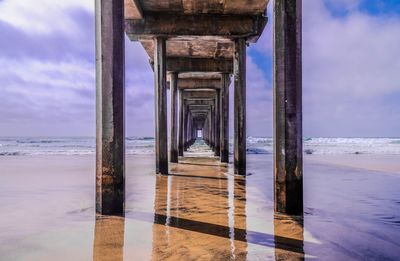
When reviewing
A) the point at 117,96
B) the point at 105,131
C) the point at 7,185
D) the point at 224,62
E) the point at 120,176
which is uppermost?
the point at 224,62

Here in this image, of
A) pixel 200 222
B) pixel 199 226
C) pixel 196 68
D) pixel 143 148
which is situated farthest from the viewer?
pixel 143 148

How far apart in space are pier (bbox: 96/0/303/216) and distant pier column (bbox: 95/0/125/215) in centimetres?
1

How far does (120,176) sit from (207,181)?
356 centimetres

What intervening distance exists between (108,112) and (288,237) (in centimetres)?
253

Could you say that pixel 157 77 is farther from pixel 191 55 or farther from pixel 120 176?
pixel 120 176

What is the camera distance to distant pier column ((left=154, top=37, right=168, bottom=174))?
379 inches

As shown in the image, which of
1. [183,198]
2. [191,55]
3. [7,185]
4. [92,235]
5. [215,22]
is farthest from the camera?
[191,55]

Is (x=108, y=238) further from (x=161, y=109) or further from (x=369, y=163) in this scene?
(x=369, y=163)

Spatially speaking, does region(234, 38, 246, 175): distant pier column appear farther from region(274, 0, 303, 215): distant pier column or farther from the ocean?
the ocean

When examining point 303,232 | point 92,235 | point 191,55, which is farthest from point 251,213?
point 191,55

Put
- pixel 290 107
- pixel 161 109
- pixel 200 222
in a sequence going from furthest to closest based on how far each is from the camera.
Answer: pixel 161 109, pixel 290 107, pixel 200 222

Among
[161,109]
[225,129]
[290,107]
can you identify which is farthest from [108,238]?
[225,129]

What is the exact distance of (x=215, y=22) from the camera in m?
9.94

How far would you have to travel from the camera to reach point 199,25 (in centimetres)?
994
